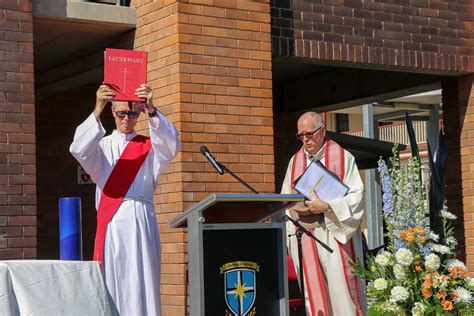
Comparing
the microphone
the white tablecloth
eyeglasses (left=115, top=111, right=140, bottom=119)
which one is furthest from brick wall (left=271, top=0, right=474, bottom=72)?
the white tablecloth

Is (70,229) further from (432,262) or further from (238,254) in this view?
(432,262)

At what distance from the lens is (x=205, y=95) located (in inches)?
390

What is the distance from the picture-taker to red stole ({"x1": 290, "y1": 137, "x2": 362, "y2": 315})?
825cm

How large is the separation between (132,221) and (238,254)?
0.73 meters

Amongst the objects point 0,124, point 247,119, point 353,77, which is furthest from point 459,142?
point 0,124

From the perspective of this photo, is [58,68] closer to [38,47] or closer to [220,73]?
[38,47]

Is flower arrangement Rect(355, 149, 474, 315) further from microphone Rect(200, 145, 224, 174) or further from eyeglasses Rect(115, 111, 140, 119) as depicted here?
eyeglasses Rect(115, 111, 140, 119)

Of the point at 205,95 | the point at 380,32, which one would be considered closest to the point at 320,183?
the point at 205,95

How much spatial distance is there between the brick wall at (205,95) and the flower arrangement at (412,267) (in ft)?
8.95

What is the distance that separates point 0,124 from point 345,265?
10.6 ft

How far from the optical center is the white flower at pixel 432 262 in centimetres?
701

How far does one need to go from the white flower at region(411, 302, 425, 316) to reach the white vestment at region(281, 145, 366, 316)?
1.13 m

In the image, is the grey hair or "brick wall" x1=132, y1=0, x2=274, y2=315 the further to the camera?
"brick wall" x1=132, y1=0, x2=274, y2=315

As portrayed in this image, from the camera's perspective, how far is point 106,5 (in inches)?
Result: 403
